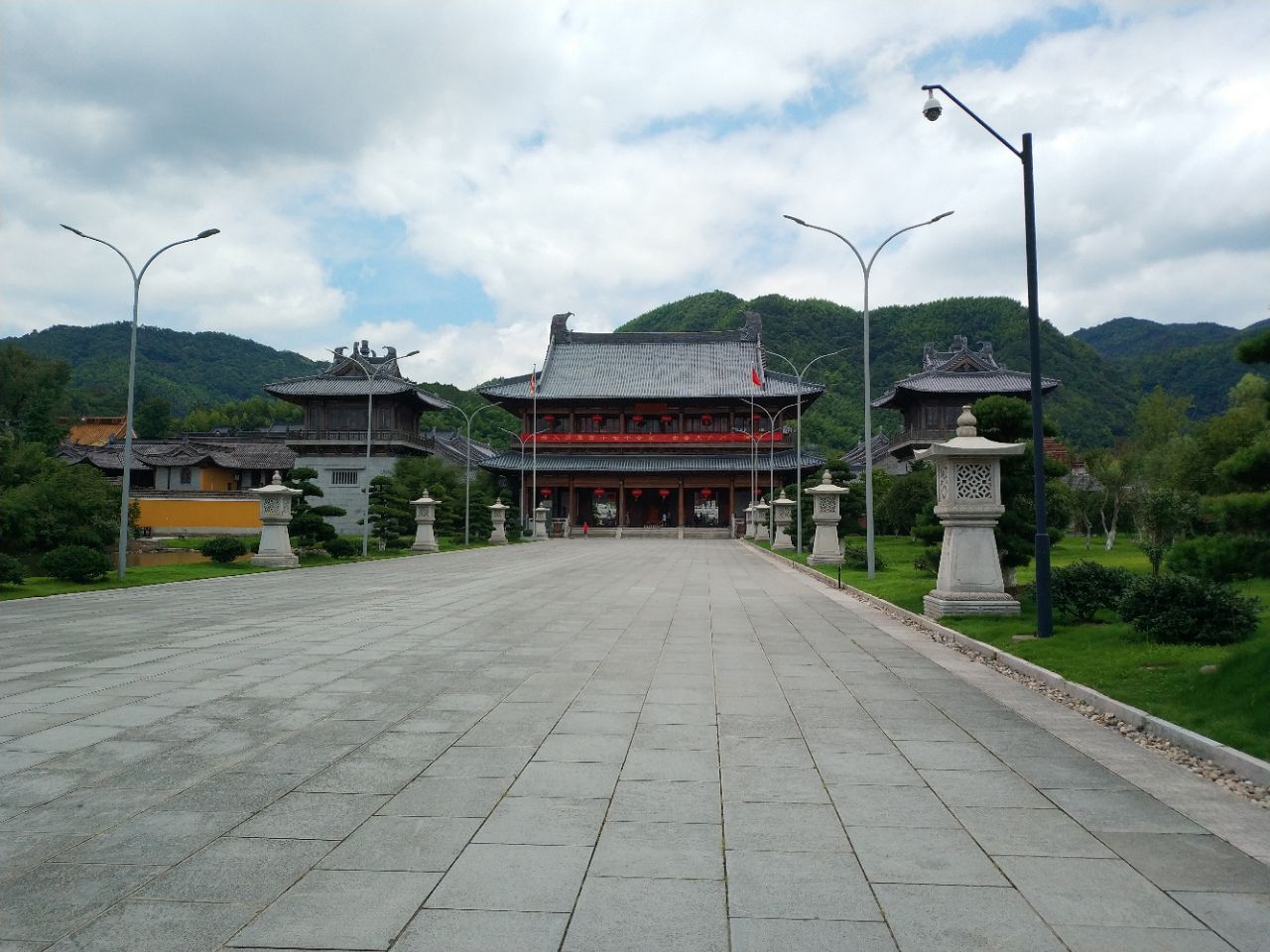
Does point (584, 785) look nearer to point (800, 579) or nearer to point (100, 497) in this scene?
point (800, 579)

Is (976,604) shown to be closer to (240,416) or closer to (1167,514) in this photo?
(1167,514)

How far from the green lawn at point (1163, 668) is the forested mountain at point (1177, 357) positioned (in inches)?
1846

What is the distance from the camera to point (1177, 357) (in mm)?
75250

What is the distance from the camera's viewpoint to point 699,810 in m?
4.73

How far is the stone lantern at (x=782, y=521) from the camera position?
37.1m

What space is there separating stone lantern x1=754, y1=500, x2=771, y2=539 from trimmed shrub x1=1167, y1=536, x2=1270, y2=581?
40.8 m

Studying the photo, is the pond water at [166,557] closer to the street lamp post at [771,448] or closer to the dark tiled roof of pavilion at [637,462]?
the dark tiled roof of pavilion at [637,462]

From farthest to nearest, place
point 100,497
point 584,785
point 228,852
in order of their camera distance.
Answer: point 100,497, point 584,785, point 228,852

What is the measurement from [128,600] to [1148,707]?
15805 millimetres

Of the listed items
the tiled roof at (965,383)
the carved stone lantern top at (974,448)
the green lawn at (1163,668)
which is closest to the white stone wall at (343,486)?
the tiled roof at (965,383)

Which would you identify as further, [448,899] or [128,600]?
[128,600]

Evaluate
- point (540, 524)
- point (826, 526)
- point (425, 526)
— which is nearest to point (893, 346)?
point (540, 524)

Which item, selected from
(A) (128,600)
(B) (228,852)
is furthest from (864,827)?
(A) (128,600)

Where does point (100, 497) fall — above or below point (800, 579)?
above
